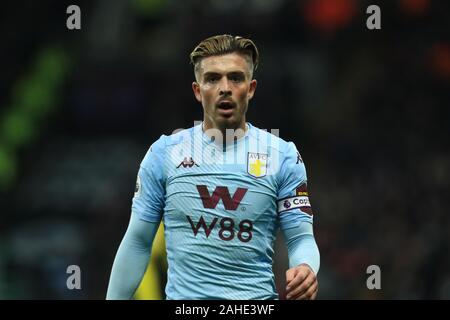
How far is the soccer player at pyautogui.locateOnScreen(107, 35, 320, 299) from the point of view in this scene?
5781 mm

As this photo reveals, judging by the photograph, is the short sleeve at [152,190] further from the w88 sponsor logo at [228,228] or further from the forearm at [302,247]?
the forearm at [302,247]

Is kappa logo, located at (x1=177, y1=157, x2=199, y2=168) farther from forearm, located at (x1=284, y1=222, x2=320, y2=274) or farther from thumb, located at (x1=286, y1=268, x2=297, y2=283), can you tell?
thumb, located at (x1=286, y1=268, x2=297, y2=283)

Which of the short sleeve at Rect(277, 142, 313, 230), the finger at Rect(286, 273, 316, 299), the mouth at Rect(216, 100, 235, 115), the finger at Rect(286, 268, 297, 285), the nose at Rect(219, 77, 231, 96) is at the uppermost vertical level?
the nose at Rect(219, 77, 231, 96)

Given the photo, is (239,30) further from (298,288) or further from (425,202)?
(298,288)

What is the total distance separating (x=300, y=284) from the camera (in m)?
5.43

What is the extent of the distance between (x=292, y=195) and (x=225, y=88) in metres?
0.68

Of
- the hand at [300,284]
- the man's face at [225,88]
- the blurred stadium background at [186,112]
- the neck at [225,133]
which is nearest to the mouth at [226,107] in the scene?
the man's face at [225,88]

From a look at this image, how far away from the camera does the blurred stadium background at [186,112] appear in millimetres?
13062

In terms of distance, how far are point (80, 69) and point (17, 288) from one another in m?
3.73

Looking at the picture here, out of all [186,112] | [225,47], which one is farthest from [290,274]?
[186,112]

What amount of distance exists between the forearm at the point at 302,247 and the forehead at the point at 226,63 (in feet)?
3.02

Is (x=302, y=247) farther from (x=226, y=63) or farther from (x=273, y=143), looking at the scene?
(x=226, y=63)
